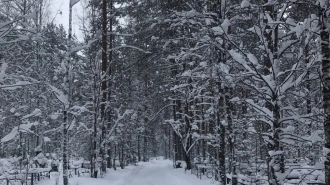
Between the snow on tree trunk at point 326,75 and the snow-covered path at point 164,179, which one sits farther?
the snow-covered path at point 164,179

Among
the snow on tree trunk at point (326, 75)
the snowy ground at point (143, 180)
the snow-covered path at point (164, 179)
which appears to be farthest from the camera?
the snow-covered path at point (164, 179)

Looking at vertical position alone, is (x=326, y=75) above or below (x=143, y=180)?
above

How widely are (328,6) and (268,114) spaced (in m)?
2.22

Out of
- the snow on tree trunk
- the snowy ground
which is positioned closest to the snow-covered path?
the snowy ground

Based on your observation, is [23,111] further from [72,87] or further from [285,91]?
[285,91]

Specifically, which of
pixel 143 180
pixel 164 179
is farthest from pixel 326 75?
pixel 143 180

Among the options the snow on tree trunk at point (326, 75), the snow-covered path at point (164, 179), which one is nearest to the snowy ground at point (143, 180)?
the snow-covered path at point (164, 179)

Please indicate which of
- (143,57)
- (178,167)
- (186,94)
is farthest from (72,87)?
(178,167)

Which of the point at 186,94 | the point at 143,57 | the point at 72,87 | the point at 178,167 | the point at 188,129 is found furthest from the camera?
the point at 178,167

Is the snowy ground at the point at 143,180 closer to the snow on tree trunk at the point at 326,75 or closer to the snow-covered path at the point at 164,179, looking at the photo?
the snow-covered path at the point at 164,179

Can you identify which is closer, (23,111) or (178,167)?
(23,111)

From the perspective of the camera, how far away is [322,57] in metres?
5.07

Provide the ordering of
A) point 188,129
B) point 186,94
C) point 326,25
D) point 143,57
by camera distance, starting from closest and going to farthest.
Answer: point 326,25, point 143,57, point 186,94, point 188,129

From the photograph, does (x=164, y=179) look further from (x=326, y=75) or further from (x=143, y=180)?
(x=326, y=75)
